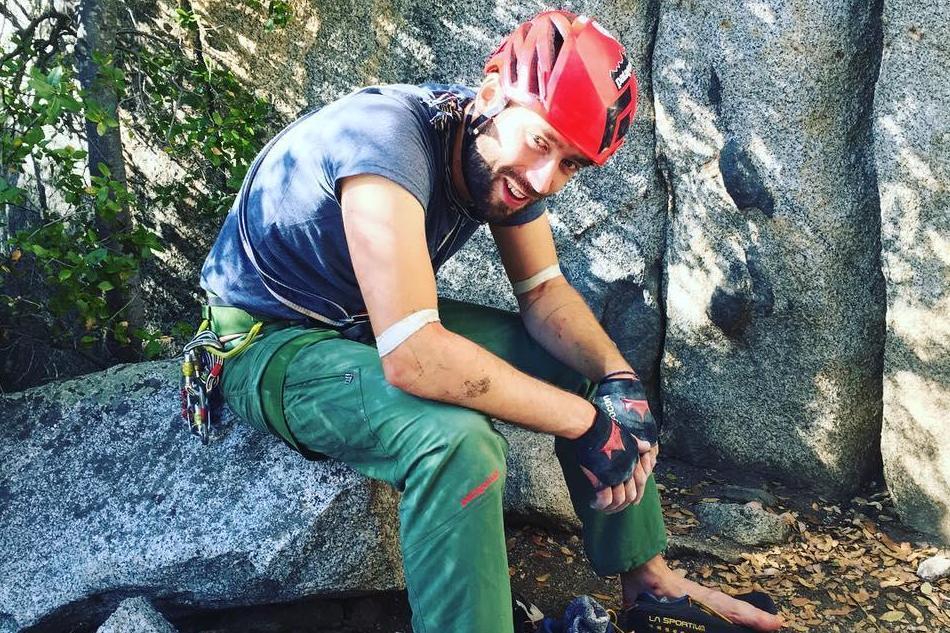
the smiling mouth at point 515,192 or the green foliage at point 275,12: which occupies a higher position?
the green foliage at point 275,12

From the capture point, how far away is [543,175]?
105 inches

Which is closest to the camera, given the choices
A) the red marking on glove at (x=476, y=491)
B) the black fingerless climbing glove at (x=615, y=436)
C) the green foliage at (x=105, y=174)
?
the red marking on glove at (x=476, y=491)

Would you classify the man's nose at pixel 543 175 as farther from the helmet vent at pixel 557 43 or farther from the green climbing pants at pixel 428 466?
the green climbing pants at pixel 428 466

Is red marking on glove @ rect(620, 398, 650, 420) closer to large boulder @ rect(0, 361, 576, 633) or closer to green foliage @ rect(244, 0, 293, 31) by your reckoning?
large boulder @ rect(0, 361, 576, 633)

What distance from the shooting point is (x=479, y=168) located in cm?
279

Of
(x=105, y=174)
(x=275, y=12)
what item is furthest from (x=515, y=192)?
(x=275, y=12)

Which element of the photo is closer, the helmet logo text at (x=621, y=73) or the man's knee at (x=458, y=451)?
the man's knee at (x=458, y=451)

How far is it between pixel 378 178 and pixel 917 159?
2.22 metres

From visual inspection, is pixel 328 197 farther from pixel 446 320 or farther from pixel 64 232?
pixel 64 232

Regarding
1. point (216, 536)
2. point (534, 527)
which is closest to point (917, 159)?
point (534, 527)

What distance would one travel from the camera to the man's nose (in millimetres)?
2662

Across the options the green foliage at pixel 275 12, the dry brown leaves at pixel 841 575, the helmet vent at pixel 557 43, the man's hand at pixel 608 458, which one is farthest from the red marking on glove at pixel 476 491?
the green foliage at pixel 275 12

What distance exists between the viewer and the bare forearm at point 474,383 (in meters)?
2.47

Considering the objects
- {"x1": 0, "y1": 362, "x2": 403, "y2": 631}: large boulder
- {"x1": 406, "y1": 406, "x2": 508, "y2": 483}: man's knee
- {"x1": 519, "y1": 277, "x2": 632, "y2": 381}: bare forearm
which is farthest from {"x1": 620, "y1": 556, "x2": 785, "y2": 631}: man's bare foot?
{"x1": 406, "y1": 406, "x2": 508, "y2": 483}: man's knee
